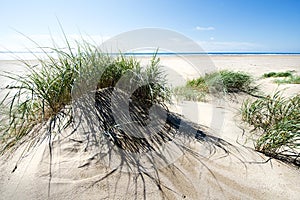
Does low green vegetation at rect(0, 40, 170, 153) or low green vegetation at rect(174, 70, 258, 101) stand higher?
low green vegetation at rect(0, 40, 170, 153)

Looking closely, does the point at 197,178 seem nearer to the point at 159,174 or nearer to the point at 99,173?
the point at 159,174

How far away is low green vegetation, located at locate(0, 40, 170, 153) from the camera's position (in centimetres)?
197

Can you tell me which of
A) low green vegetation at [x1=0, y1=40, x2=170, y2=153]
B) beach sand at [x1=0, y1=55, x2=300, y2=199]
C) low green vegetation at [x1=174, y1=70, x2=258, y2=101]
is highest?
low green vegetation at [x1=0, y1=40, x2=170, y2=153]

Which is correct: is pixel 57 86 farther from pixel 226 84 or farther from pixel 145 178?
pixel 226 84

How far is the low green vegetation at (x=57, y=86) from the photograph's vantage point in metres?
1.97

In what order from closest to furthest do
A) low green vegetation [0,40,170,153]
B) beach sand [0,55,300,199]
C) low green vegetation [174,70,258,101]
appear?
beach sand [0,55,300,199] → low green vegetation [0,40,170,153] → low green vegetation [174,70,258,101]

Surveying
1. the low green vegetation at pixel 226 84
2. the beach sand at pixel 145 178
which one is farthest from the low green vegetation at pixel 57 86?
the low green vegetation at pixel 226 84

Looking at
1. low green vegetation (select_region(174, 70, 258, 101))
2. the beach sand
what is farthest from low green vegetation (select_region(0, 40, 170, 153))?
low green vegetation (select_region(174, 70, 258, 101))

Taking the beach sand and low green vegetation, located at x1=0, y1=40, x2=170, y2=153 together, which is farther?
low green vegetation, located at x1=0, y1=40, x2=170, y2=153

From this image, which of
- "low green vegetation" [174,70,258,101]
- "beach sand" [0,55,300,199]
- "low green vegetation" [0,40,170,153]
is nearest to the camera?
"beach sand" [0,55,300,199]

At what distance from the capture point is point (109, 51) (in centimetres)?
283

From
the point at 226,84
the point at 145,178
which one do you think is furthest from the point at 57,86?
the point at 226,84

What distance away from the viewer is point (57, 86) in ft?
6.79

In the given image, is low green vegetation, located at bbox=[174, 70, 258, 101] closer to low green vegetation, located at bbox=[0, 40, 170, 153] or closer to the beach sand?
low green vegetation, located at bbox=[0, 40, 170, 153]
